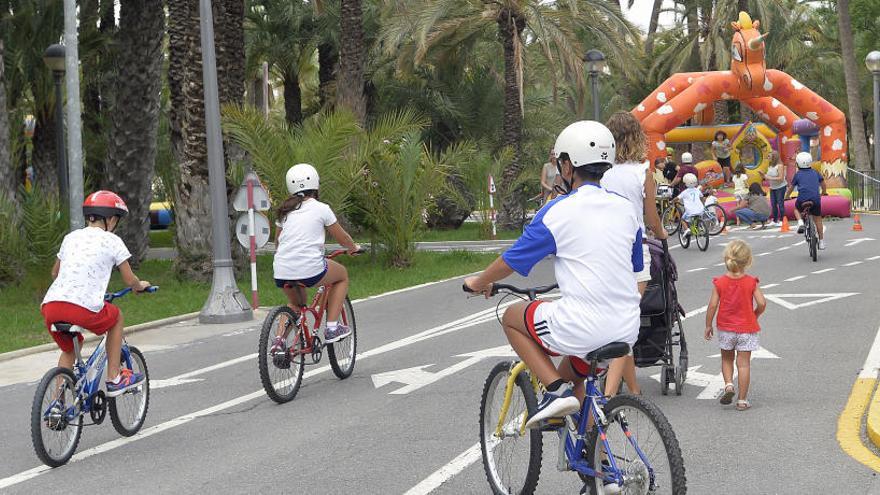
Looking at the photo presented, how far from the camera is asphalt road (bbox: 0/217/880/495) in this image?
656 cm

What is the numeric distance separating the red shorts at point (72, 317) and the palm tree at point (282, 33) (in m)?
30.2

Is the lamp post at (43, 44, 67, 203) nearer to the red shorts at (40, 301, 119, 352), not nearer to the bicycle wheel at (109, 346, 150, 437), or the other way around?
the bicycle wheel at (109, 346, 150, 437)

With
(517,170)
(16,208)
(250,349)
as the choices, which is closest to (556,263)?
(250,349)

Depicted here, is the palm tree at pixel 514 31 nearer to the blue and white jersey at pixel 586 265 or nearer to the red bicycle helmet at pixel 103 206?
the red bicycle helmet at pixel 103 206

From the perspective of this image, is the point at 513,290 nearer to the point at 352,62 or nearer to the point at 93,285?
the point at 93,285

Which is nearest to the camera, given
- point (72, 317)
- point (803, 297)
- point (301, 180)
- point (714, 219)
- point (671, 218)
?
point (72, 317)

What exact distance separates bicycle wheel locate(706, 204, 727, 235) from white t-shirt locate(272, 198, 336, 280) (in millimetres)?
16138

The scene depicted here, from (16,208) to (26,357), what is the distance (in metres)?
7.00

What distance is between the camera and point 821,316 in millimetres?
12859

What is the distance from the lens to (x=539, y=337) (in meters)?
5.16

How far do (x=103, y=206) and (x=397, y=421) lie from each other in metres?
2.40

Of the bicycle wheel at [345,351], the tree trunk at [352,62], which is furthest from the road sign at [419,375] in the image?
the tree trunk at [352,62]

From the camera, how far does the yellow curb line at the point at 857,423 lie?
22.0 feet

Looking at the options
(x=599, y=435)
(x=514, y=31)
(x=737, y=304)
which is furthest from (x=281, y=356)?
(x=514, y=31)
